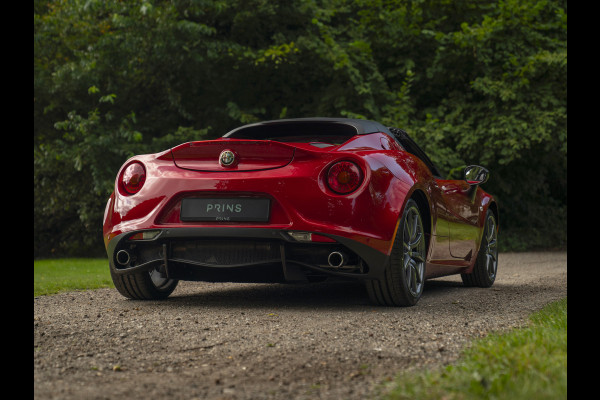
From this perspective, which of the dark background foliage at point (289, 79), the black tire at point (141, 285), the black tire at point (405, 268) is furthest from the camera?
the dark background foliage at point (289, 79)

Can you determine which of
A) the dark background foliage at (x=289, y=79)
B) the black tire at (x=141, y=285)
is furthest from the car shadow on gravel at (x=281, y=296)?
the dark background foliage at (x=289, y=79)

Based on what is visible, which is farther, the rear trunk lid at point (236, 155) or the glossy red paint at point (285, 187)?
the rear trunk lid at point (236, 155)

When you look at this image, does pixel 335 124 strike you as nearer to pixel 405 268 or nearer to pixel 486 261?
pixel 405 268

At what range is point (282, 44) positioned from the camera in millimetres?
15672

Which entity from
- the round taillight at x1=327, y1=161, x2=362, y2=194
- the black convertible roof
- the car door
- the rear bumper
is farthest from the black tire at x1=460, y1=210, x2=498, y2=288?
the round taillight at x1=327, y1=161, x2=362, y2=194

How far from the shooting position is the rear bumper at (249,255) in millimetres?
5000

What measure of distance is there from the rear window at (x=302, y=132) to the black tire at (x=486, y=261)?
7.96ft

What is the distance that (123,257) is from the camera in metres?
5.42

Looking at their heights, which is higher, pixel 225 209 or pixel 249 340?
pixel 225 209

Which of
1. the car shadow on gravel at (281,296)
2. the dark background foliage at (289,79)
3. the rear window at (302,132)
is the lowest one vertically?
the car shadow on gravel at (281,296)

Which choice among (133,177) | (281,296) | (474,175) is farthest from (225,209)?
(474,175)

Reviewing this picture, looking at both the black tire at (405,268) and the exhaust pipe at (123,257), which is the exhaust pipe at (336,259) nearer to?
the black tire at (405,268)

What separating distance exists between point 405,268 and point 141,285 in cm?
205

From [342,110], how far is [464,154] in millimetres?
2892
